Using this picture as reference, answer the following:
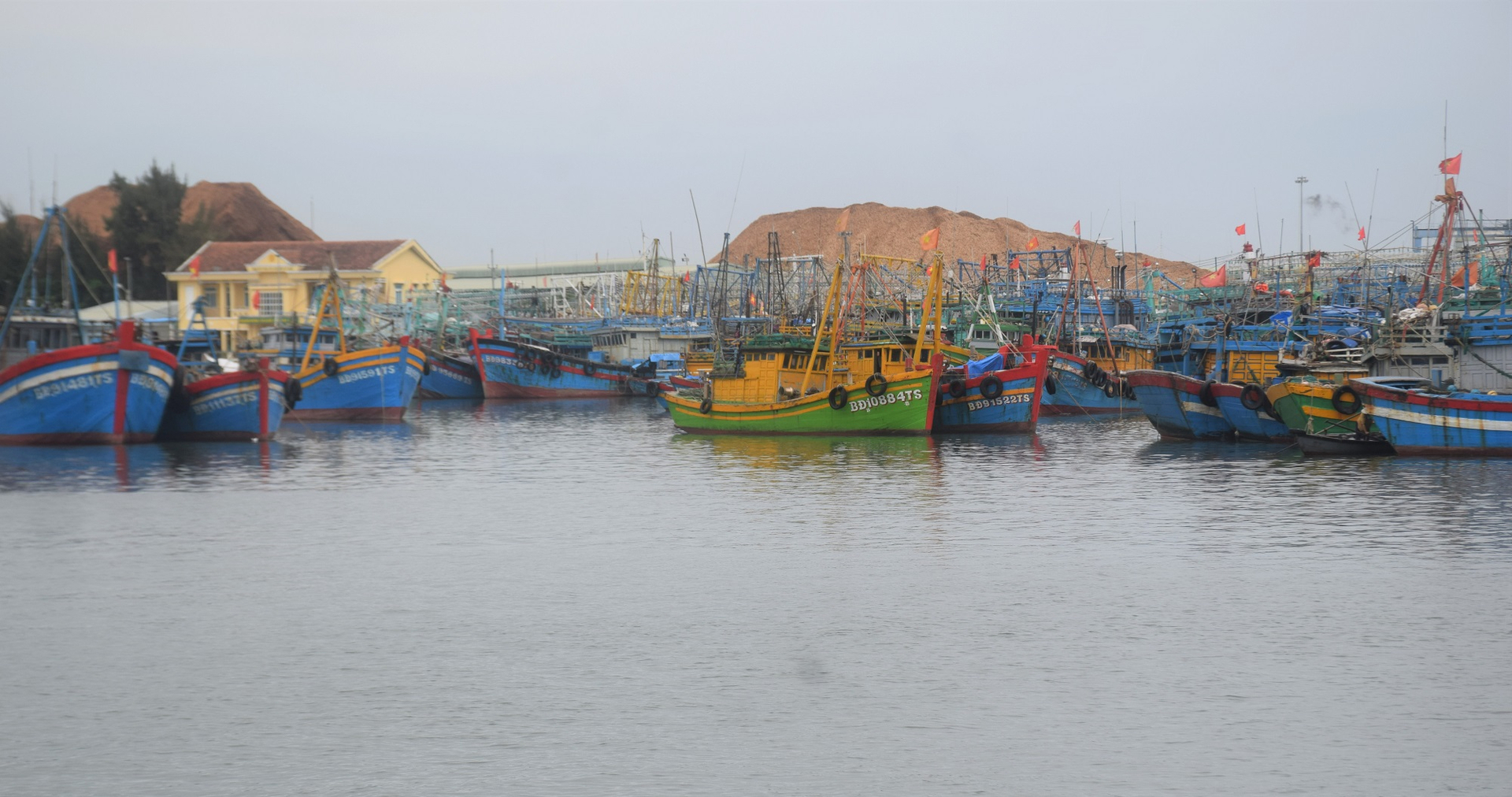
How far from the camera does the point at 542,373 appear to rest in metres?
70.0

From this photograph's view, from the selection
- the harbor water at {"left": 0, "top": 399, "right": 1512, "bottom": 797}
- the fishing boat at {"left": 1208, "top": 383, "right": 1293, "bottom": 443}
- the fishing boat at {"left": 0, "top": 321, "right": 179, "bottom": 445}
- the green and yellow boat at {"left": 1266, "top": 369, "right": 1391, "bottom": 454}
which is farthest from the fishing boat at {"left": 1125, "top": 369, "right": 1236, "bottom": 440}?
the fishing boat at {"left": 0, "top": 321, "right": 179, "bottom": 445}

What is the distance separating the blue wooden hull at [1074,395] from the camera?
170ft

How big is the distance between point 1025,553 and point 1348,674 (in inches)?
281

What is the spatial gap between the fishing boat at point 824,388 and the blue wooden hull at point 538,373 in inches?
1117

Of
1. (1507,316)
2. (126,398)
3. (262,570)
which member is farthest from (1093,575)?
(126,398)

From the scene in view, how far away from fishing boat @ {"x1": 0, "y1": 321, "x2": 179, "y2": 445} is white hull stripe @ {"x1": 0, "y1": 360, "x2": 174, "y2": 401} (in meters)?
0.02

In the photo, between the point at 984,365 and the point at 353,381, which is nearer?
the point at 984,365

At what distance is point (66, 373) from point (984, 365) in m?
28.7

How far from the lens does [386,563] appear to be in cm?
1948

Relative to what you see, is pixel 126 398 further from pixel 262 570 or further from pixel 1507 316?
pixel 1507 316

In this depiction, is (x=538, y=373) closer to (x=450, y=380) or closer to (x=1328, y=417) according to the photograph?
(x=450, y=380)

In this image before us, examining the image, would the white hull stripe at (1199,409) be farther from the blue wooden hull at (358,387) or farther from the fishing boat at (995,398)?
the blue wooden hull at (358,387)

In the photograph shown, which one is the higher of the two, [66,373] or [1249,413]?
[66,373]

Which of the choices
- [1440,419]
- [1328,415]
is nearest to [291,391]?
[1328,415]
